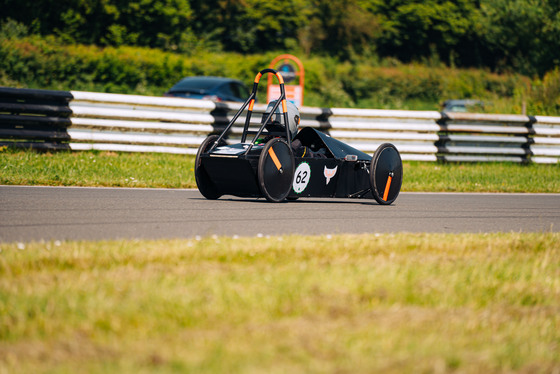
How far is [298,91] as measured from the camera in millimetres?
19781

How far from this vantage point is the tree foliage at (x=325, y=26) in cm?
3416

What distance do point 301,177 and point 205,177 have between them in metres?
1.02

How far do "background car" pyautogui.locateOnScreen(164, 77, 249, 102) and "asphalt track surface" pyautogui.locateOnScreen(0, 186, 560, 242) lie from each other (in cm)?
1031

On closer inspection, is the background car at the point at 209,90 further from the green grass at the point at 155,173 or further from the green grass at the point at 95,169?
the green grass at the point at 95,169

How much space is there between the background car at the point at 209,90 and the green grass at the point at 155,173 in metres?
6.40

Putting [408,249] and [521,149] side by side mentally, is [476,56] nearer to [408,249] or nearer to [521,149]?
[521,149]

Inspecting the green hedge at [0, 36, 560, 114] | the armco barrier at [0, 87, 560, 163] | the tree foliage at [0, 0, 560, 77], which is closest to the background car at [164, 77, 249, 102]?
the green hedge at [0, 36, 560, 114]

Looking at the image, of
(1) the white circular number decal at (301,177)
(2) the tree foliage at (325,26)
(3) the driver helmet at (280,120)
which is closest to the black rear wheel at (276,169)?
(1) the white circular number decal at (301,177)

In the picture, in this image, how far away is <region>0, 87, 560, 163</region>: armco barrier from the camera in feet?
42.1

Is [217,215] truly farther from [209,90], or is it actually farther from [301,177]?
[209,90]

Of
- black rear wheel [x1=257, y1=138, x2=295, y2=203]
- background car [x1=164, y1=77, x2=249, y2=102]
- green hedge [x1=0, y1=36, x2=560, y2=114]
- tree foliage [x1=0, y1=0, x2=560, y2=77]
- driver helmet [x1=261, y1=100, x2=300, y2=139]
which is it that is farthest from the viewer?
tree foliage [x1=0, y1=0, x2=560, y2=77]

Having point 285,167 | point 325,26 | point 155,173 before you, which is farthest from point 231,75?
point 285,167

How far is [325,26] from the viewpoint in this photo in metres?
54.5

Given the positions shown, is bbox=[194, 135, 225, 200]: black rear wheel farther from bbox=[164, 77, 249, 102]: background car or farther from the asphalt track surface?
bbox=[164, 77, 249, 102]: background car
